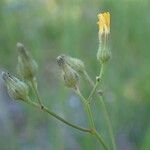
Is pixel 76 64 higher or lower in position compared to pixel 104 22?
lower

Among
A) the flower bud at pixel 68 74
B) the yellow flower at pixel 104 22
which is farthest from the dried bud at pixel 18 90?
the yellow flower at pixel 104 22

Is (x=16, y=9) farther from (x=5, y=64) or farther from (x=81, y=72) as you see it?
(x=81, y=72)

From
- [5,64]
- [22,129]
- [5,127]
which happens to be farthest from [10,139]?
[5,64]

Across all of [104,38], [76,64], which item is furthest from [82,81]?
[76,64]

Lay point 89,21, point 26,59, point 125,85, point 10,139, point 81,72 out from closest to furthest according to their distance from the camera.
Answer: point 26,59 → point 81,72 → point 10,139 → point 125,85 → point 89,21

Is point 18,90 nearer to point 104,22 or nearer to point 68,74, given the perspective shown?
point 68,74

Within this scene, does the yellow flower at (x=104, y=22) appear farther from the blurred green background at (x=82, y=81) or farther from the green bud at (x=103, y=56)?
the blurred green background at (x=82, y=81)
